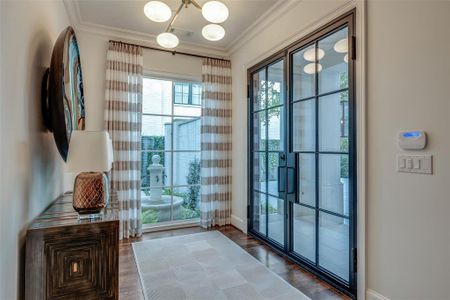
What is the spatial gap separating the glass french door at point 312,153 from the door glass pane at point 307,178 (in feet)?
0.03

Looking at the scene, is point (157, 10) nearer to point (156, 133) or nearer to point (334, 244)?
point (156, 133)

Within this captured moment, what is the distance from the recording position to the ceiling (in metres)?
2.83

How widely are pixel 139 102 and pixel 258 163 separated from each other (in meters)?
1.85

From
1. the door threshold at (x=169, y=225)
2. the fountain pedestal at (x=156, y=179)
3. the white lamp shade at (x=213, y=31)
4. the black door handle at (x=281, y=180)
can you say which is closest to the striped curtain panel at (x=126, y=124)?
the door threshold at (x=169, y=225)

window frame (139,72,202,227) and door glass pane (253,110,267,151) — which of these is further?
window frame (139,72,202,227)

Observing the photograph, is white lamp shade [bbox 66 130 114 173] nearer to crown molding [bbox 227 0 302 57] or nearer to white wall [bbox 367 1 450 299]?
white wall [bbox 367 1 450 299]

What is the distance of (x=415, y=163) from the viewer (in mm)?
1668

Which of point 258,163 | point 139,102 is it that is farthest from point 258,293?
point 139,102

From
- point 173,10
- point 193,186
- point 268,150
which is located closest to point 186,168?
point 193,186

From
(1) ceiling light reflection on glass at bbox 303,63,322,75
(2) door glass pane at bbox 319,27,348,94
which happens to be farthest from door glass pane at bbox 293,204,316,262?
(1) ceiling light reflection on glass at bbox 303,63,322,75

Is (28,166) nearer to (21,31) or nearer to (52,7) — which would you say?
(21,31)

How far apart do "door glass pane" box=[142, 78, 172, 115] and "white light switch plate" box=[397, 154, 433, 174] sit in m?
3.10

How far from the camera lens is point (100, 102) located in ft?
11.2

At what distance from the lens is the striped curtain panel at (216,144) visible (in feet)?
12.9
